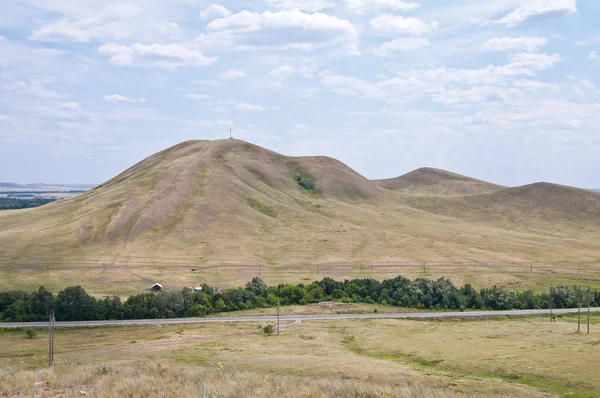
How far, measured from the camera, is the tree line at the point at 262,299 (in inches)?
3255

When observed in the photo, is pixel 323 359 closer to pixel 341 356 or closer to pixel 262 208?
pixel 341 356

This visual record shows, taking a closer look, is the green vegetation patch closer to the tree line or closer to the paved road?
the tree line

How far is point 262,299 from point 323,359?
42530mm

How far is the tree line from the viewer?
82688 mm

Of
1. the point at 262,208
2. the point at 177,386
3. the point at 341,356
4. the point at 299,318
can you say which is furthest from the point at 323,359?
the point at 262,208

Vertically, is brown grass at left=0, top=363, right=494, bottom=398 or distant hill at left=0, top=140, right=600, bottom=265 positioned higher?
distant hill at left=0, top=140, right=600, bottom=265

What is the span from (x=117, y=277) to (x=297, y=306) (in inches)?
1494

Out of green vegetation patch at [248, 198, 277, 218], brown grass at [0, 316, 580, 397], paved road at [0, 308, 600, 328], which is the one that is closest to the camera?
brown grass at [0, 316, 580, 397]

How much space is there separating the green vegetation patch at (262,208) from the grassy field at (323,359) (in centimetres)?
9672

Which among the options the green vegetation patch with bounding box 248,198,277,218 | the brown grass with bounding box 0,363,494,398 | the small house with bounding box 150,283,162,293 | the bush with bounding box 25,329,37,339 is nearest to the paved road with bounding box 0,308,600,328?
the bush with bounding box 25,329,37,339

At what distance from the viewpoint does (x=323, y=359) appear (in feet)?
172

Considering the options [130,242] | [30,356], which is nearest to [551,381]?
[30,356]

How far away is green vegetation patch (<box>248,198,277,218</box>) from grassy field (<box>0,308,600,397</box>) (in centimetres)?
9672

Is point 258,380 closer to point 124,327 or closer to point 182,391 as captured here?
point 182,391
